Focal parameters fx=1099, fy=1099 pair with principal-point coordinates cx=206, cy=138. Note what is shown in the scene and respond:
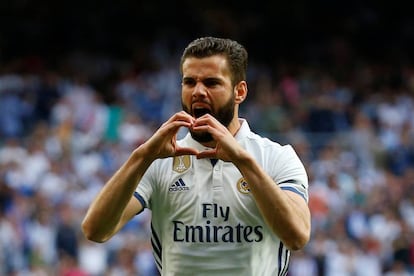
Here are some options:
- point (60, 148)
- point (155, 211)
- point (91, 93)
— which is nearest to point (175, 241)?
point (155, 211)

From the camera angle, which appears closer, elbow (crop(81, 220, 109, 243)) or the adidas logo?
elbow (crop(81, 220, 109, 243))

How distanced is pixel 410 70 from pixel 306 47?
2.21 meters

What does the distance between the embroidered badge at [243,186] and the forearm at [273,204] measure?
333 mm

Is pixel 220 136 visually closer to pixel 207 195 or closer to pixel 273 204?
pixel 273 204

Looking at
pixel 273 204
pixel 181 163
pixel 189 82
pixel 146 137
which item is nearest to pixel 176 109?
pixel 146 137

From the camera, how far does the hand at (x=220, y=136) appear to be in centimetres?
489

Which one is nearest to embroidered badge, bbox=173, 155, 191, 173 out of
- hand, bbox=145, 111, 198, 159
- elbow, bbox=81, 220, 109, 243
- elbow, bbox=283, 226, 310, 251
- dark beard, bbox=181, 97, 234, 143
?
dark beard, bbox=181, 97, 234, 143

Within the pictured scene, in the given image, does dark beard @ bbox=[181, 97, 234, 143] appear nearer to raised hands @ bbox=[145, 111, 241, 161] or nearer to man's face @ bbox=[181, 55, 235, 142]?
man's face @ bbox=[181, 55, 235, 142]

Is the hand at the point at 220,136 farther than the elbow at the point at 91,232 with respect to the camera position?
No

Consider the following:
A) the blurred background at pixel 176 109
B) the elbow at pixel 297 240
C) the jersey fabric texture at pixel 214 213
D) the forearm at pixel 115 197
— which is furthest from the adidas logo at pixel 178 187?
the blurred background at pixel 176 109

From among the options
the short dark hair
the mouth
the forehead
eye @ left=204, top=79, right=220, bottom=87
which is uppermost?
the short dark hair

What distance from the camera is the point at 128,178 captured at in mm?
4988

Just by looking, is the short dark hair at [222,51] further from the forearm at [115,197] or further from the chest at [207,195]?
the forearm at [115,197]

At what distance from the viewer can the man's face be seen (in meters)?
5.12
